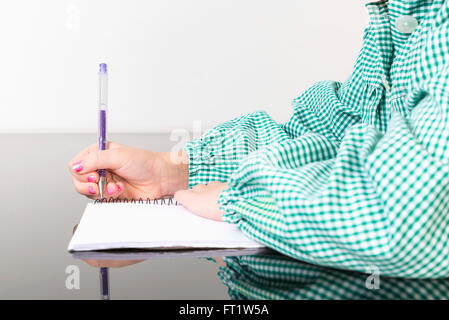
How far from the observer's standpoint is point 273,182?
1.72ft

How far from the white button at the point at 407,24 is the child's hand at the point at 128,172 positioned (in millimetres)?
351

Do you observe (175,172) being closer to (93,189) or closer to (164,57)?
(93,189)

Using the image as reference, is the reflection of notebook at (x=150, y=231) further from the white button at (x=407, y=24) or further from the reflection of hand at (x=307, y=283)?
the white button at (x=407, y=24)

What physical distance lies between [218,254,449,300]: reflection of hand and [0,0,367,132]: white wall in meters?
2.40

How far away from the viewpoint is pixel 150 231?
1.84 feet

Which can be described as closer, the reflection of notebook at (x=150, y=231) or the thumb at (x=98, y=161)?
the reflection of notebook at (x=150, y=231)

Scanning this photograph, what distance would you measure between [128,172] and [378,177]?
1.35 feet

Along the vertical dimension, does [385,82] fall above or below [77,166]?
above

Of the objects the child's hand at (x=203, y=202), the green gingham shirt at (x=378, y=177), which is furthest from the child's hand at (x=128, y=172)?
the green gingham shirt at (x=378, y=177)

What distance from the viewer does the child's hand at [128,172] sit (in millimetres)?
761

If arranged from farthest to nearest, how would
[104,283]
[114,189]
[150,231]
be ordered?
[114,189]
[150,231]
[104,283]

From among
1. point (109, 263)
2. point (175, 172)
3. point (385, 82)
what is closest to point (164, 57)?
point (175, 172)

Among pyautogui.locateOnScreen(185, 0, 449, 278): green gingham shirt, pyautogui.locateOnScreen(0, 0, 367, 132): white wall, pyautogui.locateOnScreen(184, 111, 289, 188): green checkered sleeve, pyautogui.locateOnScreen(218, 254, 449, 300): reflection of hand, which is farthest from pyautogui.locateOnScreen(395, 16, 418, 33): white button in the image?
pyautogui.locateOnScreen(0, 0, 367, 132): white wall

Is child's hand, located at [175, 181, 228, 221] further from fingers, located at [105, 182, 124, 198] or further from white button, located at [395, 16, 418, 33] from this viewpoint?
white button, located at [395, 16, 418, 33]
